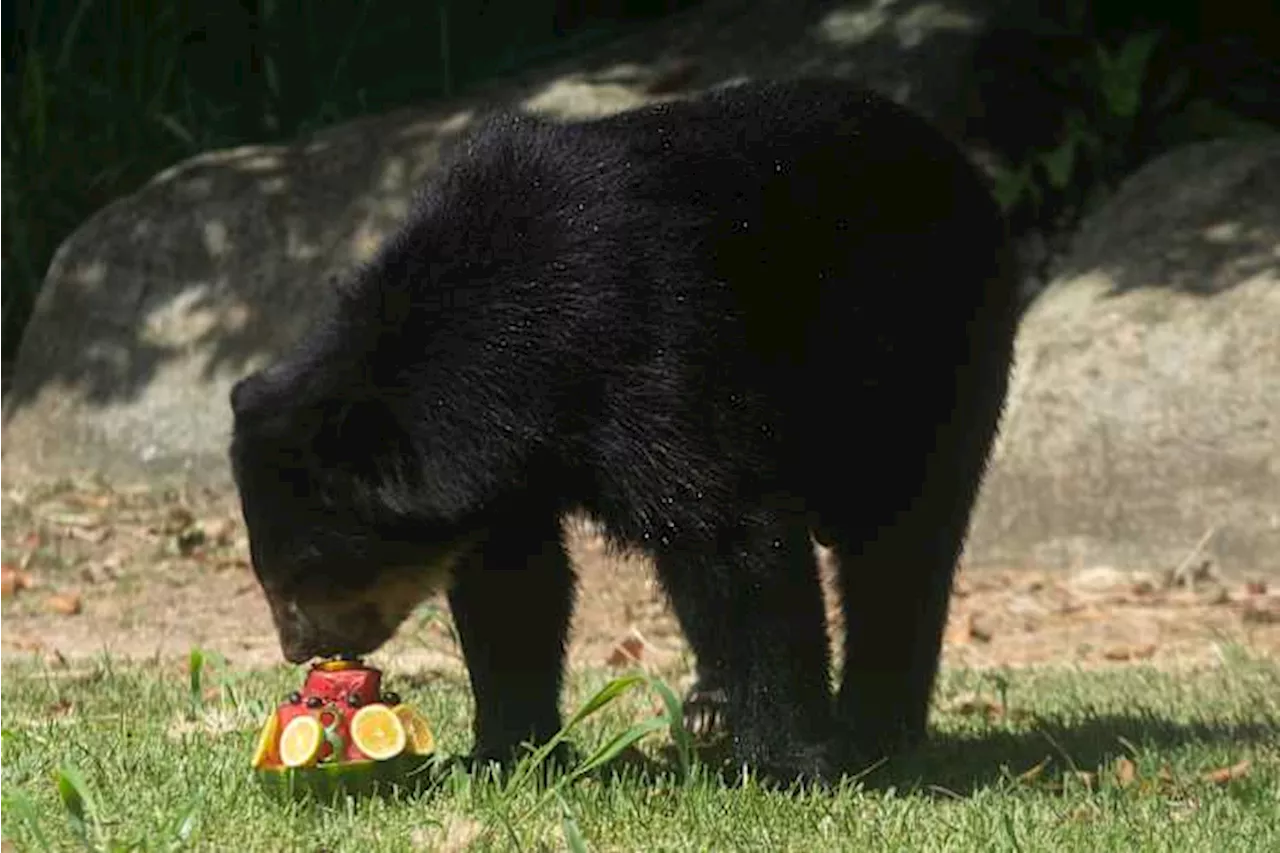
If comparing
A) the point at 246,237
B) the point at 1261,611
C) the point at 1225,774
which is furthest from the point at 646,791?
the point at 246,237

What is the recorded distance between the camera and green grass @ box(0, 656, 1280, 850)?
5.20 meters

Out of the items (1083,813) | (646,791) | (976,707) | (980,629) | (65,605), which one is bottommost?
(980,629)

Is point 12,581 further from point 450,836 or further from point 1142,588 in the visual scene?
point 450,836

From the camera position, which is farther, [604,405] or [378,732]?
[604,405]

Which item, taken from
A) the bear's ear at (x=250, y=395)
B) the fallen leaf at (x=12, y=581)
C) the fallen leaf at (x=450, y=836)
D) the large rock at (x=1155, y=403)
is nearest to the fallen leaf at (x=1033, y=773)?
the fallen leaf at (x=450, y=836)

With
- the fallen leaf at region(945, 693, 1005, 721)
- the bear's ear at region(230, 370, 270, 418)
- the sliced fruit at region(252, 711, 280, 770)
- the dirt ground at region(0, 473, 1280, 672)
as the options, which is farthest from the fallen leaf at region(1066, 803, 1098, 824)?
the dirt ground at region(0, 473, 1280, 672)

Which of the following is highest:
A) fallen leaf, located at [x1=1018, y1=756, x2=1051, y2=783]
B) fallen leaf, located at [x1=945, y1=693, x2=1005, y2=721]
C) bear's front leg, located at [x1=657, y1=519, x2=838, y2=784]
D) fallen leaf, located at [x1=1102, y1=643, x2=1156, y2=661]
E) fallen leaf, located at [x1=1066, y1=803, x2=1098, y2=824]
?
bear's front leg, located at [x1=657, y1=519, x2=838, y2=784]

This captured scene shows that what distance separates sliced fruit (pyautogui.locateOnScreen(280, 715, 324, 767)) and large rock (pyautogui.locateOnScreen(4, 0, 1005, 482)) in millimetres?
6811

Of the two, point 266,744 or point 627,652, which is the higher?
point 266,744

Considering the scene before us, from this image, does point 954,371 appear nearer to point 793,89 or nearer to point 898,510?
point 898,510

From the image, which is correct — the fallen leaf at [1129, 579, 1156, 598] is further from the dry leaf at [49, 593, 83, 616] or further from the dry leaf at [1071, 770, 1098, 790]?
the dry leaf at [49, 593, 83, 616]

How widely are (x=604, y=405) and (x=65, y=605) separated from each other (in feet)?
16.0

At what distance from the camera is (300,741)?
5508mm

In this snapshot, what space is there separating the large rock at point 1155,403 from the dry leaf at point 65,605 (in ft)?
12.1
